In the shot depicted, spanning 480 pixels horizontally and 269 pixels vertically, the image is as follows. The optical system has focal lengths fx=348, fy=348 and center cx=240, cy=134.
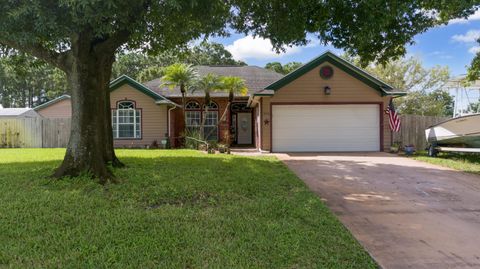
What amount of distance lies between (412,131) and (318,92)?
5525 millimetres

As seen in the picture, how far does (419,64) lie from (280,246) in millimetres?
30998

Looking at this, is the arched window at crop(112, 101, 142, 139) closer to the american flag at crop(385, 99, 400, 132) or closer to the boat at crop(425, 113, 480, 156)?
the american flag at crop(385, 99, 400, 132)

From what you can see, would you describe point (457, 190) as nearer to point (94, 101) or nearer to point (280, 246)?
point (280, 246)

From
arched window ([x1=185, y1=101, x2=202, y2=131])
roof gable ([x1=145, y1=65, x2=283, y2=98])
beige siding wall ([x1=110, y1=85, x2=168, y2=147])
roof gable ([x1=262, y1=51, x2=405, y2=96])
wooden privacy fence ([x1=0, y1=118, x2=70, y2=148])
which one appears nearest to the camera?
roof gable ([x1=262, y1=51, x2=405, y2=96])

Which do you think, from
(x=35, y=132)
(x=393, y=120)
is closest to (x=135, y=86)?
(x=35, y=132)

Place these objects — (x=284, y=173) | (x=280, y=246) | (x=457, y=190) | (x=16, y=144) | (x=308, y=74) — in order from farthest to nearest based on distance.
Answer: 1. (x=16, y=144)
2. (x=308, y=74)
3. (x=284, y=173)
4. (x=457, y=190)
5. (x=280, y=246)

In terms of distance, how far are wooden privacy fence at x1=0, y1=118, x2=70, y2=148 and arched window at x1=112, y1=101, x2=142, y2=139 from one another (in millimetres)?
3250

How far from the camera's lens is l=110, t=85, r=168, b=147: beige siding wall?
61.7 ft

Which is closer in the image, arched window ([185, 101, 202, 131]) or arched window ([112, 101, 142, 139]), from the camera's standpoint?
arched window ([112, 101, 142, 139])

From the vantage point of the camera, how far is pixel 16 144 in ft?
65.6

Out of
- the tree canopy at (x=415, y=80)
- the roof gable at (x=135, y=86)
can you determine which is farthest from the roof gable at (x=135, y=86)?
the tree canopy at (x=415, y=80)

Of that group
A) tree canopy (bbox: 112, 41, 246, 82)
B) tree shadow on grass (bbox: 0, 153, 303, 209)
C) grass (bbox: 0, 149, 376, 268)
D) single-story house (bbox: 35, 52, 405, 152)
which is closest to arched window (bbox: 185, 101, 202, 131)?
single-story house (bbox: 35, 52, 405, 152)

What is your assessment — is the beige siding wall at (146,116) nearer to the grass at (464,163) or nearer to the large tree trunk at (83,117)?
the large tree trunk at (83,117)

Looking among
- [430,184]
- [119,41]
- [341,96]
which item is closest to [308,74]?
[341,96]
